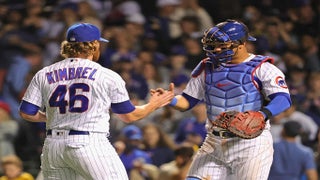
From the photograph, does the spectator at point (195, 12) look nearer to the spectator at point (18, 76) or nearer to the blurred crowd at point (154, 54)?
the blurred crowd at point (154, 54)

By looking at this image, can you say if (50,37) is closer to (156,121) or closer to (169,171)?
(156,121)

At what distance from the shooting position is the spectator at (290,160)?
10.2m

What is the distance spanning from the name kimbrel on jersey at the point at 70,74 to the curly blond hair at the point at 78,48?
164 mm

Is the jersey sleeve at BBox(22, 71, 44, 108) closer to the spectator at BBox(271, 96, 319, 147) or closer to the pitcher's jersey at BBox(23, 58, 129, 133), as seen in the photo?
the pitcher's jersey at BBox(23, 58, 129, 133)

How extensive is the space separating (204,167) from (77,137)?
105cm

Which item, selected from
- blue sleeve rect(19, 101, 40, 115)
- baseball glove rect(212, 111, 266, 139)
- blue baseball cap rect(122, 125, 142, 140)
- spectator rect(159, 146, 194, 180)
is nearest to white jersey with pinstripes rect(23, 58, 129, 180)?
blue sleeve rect(19, 101, 40, 115)

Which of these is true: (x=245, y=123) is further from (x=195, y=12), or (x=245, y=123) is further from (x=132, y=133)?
(x=195, y=12)

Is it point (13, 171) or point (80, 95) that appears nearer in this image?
point (80, 95)

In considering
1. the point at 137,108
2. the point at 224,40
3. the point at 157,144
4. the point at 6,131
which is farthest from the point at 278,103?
the point at 6,131

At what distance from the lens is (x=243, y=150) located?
7504mm

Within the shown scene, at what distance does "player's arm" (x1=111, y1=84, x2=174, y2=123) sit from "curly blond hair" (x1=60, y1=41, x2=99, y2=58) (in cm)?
46

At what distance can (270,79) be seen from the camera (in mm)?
7441

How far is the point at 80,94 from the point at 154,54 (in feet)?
21.9

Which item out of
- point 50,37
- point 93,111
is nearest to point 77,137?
point 93,111
